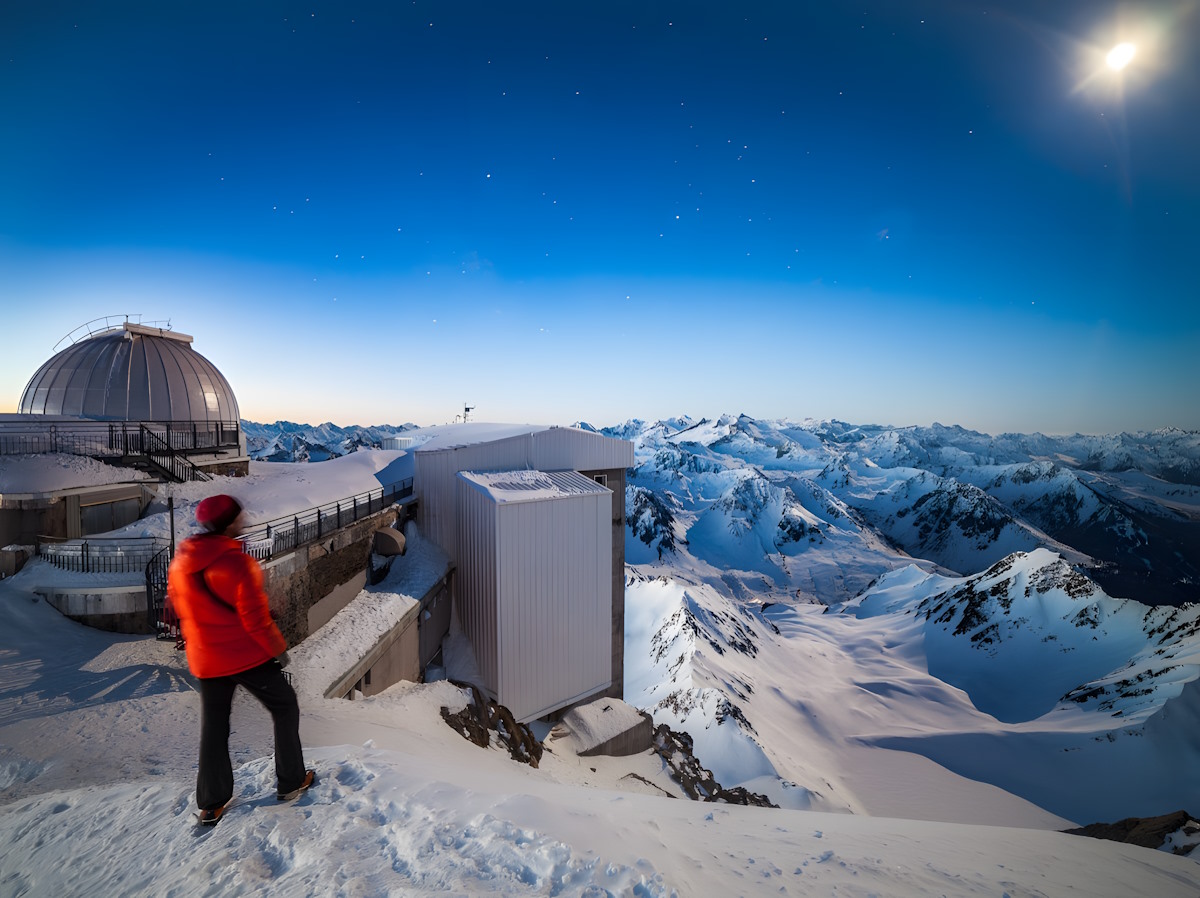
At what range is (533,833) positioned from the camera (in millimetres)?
3711

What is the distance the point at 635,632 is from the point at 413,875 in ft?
239

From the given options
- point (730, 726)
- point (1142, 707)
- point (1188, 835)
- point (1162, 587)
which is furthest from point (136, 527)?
point (1162, 587)

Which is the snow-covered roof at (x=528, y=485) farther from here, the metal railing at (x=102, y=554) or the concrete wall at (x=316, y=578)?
the metal railing at (x=102, y=554)

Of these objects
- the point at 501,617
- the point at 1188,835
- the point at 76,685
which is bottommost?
the point at 1188,835

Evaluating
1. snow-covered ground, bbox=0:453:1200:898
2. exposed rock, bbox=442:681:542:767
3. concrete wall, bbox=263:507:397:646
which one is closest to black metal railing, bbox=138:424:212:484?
concrete wall, bbox=263:507:397:646

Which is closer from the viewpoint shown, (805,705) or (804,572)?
(805,705)

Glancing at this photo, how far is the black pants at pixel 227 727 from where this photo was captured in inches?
140

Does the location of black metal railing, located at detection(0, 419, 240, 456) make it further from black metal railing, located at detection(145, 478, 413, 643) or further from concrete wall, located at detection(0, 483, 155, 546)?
black metal railing, located at detection(145, 478, 413, 643)

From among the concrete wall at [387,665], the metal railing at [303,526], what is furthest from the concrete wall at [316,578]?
the concrete wall at [387,665]

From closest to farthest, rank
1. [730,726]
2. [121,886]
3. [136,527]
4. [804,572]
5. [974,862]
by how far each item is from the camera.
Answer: [121,886] < [974,862] < [136,527] < [730,726] < [804,572]

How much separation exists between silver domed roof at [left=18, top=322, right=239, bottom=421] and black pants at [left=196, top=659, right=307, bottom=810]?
1679 cm

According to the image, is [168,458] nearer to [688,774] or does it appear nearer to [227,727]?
[227,727]

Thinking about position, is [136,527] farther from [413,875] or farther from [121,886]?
[413,875]

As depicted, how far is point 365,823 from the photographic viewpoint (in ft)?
12.0
